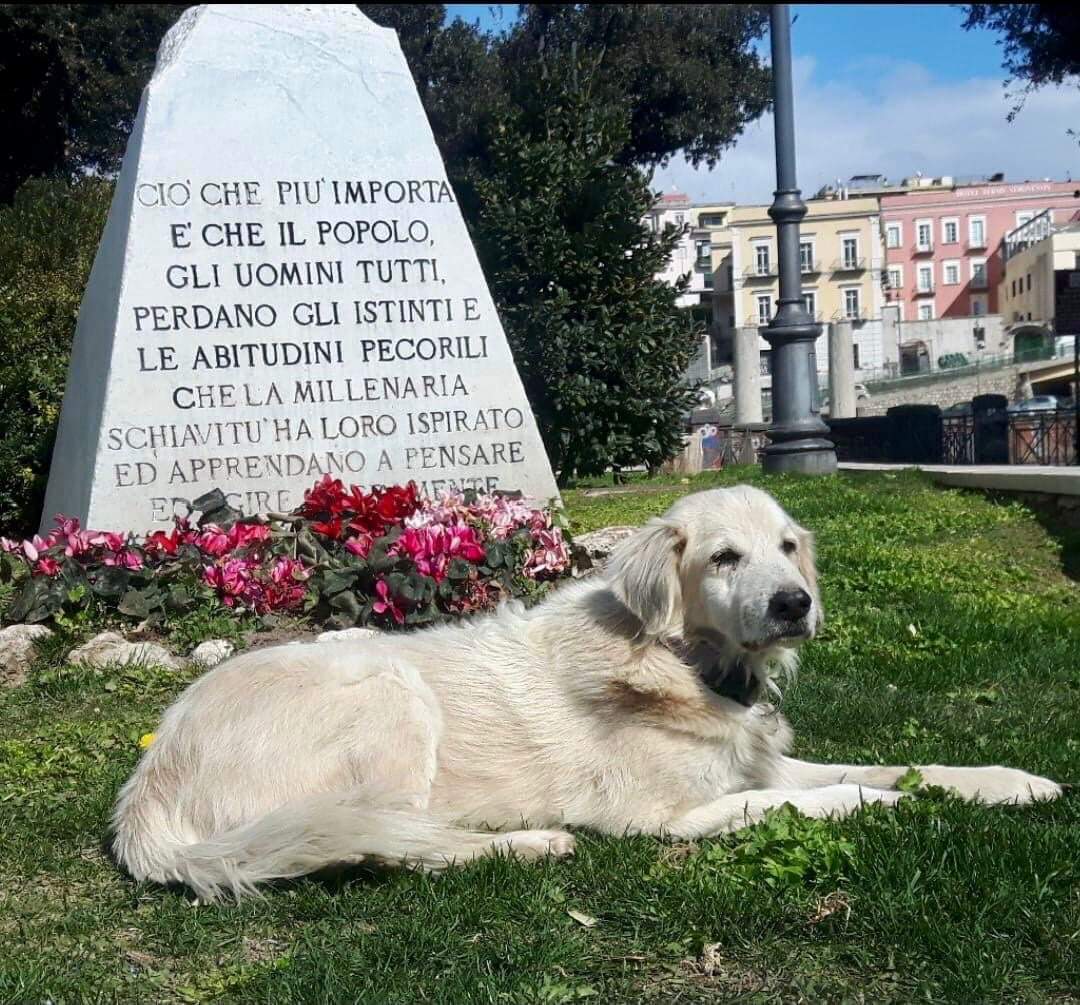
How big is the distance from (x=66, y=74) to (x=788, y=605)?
82.9 ft

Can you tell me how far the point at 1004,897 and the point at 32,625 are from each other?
215 inches

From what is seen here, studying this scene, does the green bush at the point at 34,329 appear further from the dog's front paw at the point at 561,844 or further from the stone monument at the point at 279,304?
the dog's front paw at the point at 561,844

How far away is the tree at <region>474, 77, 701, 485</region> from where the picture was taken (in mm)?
15383

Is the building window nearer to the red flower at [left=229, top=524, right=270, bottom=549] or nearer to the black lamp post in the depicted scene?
the black lamp post

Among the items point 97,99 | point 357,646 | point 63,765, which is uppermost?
point 97,99

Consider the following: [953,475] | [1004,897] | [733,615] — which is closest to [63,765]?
[733,615]

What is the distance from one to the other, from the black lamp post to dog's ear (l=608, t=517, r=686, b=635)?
9400 mm

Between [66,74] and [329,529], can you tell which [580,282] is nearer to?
[329,529]

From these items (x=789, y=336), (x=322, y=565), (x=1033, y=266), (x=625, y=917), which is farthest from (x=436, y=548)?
(x=1033, y=266)

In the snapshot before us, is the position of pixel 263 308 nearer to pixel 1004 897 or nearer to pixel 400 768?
pixel 400 768

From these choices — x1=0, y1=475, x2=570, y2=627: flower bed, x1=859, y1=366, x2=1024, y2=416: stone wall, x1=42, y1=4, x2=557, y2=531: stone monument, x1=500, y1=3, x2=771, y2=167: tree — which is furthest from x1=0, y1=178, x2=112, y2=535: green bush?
x1=859, y1=366, x2=1024, y2=416: stone wall

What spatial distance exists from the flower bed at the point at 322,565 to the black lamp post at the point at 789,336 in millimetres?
6248

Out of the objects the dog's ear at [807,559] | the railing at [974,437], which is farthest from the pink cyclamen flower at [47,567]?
the railing at [974,437]

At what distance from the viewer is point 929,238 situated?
104 m
